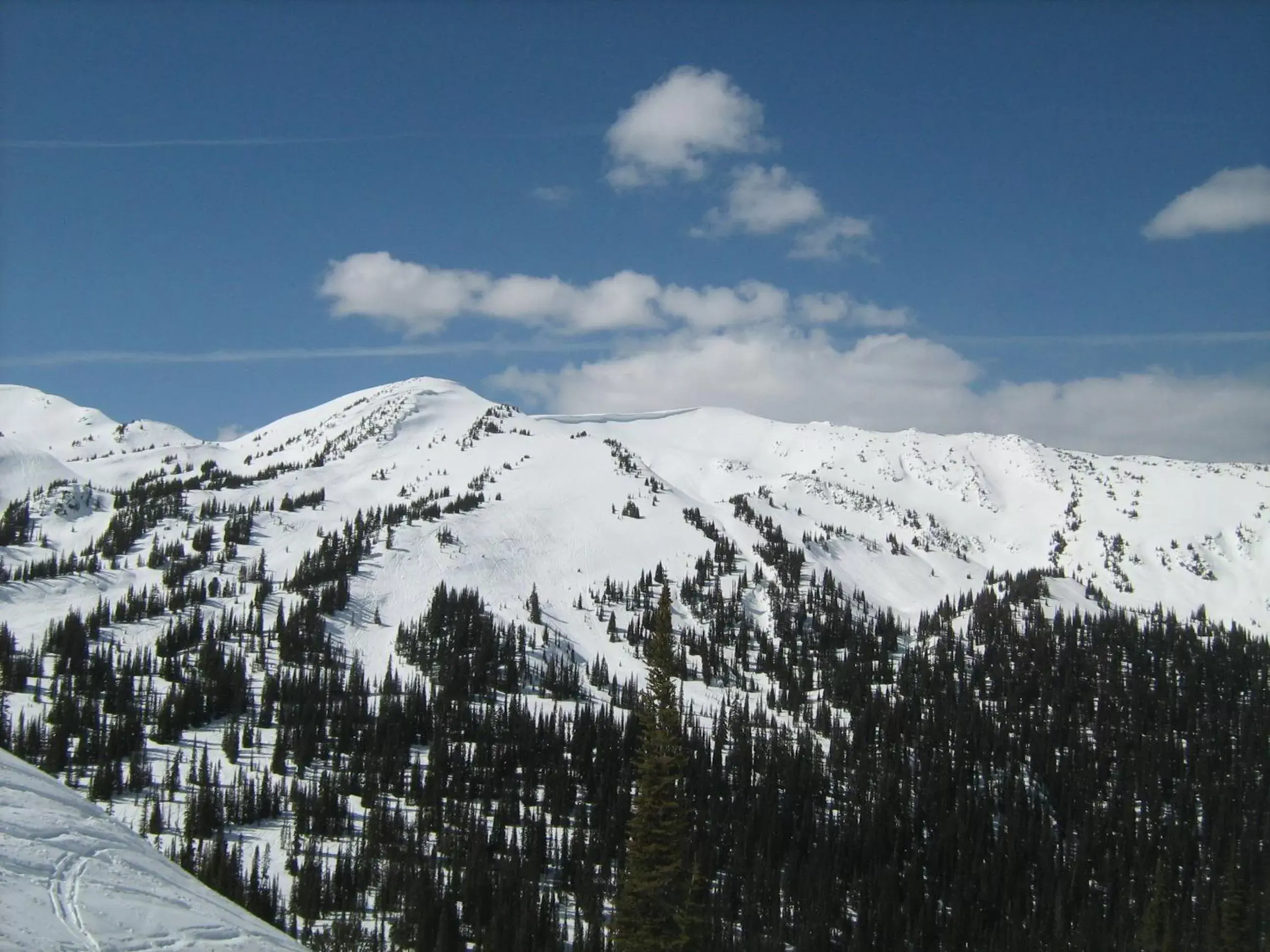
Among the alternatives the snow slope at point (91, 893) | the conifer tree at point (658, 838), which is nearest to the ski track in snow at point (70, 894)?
the snow slope at point (91, 893)

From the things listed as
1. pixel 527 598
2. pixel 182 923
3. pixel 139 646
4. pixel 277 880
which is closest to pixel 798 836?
pixel 277 880

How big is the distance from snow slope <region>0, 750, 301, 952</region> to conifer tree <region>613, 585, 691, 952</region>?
2812 centimetres

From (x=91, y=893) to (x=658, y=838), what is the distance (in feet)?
117

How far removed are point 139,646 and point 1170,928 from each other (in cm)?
15528

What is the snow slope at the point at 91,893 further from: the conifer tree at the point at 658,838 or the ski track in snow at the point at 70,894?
the conifer tree at the point at 658,838

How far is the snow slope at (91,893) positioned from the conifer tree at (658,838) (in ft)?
92.3

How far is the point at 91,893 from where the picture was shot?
13.3m

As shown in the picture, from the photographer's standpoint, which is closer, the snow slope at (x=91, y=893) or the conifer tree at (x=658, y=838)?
the snow slope at (x=91, y=893)

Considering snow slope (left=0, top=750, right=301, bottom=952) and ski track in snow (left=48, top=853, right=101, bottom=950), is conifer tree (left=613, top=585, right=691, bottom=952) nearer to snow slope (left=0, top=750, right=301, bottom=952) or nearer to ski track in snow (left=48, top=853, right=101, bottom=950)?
snow slope (left=0, top=750, right=301, bottom=952)

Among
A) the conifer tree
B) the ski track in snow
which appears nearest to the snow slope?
the ski track in snow

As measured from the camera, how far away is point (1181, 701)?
188m

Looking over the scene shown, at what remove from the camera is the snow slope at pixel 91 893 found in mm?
11883

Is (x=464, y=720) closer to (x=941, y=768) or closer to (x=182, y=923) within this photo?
(x=941, y=768)

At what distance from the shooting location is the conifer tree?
139ft
